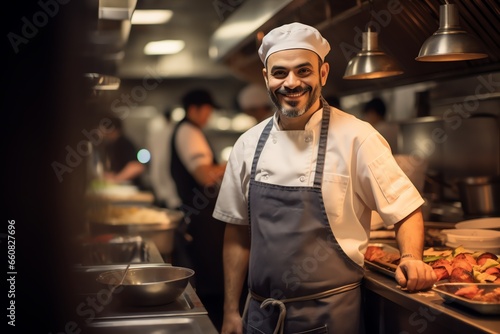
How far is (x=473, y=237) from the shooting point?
9.76 ft

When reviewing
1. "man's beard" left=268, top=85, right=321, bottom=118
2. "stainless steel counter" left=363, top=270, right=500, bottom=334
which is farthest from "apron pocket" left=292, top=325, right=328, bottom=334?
"man's beard" left=268, top=85, right=321, bottom=118

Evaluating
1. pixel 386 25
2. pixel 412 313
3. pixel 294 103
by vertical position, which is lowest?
pixel 412 313

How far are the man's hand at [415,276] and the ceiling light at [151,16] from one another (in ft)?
22.4

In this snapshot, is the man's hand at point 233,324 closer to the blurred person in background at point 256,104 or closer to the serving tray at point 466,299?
the serving tray at point 466,299

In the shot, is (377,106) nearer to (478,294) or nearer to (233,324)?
(233,324)

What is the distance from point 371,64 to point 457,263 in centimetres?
110

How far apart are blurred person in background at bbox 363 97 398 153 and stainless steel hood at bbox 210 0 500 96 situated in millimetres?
166

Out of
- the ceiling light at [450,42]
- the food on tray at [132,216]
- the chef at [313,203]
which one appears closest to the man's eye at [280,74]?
the chef at [313,203]

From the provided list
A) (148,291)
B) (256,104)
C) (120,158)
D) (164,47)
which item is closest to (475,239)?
(148,291)

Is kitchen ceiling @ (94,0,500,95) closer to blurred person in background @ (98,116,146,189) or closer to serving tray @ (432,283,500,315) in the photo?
serving tray @ (432,283,500,315)

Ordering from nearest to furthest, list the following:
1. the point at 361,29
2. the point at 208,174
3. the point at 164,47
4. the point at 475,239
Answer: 1. the point at 475,239
2. the point at 361,29
3. the point at 208,174
4. the point at 164,47

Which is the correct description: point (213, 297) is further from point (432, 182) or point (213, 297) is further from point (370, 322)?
point (370, 322)

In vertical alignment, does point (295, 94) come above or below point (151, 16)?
below

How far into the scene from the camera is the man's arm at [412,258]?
227cm
